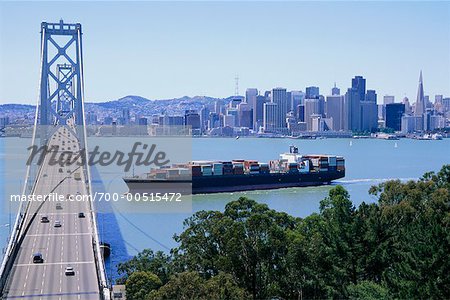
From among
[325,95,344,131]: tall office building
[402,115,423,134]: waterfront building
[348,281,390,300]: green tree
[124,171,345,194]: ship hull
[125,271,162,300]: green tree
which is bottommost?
[124,171,345,194]: ship hull

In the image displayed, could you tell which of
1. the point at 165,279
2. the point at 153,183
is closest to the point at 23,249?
the point at 165,279

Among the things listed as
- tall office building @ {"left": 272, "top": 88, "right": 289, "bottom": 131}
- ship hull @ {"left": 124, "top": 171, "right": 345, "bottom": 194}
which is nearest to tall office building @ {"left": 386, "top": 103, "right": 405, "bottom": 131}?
tall office building @ {"left": 272, "top": 88, "right": 289, "bottom": 131}

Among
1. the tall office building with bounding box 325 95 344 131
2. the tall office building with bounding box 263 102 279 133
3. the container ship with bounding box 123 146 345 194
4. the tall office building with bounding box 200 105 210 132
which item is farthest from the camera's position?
the tall office building with bounding box 200 105 210 132

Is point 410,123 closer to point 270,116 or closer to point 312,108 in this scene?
point 312,108

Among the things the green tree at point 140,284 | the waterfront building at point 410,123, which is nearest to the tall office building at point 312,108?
the waterfront building at point 410,123

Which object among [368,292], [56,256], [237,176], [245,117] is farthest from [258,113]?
[368,292]

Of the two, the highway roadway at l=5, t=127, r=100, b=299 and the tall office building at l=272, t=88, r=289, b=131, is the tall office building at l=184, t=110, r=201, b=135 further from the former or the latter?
the highway roadway at l=5, t=127, r=100, b=299
